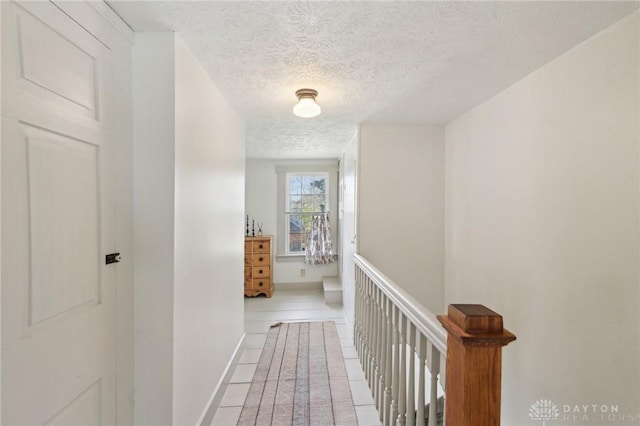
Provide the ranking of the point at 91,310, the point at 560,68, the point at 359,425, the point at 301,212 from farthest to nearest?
the point at 301,212 < the point at 359,425 < the point at 560,68 < the point at 91,310

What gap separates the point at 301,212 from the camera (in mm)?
4727

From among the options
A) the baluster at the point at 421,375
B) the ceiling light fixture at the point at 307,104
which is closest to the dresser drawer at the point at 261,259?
the ceiling light fixture at the point at 307,104

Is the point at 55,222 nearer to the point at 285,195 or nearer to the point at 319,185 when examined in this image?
the point at 285,195

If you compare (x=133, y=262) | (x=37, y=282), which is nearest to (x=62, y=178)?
(x=37, y=282)

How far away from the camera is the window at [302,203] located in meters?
4.71

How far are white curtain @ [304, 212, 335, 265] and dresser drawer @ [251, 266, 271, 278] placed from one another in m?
0.66

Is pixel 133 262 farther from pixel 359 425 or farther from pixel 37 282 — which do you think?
pixel 359 425

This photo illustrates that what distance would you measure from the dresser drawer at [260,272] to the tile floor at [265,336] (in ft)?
1.12

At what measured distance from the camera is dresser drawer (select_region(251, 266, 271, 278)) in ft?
13.9

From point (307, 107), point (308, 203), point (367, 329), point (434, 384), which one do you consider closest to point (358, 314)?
point (367, 329)

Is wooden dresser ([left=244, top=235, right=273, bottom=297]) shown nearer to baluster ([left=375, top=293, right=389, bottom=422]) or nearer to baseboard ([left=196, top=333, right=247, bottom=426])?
baseboard ([left=196, top=333, right=247, bottom=426])

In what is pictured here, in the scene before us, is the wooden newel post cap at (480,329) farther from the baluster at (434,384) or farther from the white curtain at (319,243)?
the white curtain at (319,243)

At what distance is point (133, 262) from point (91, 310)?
257mm

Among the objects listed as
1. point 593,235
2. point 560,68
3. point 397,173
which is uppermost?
point 560,68
